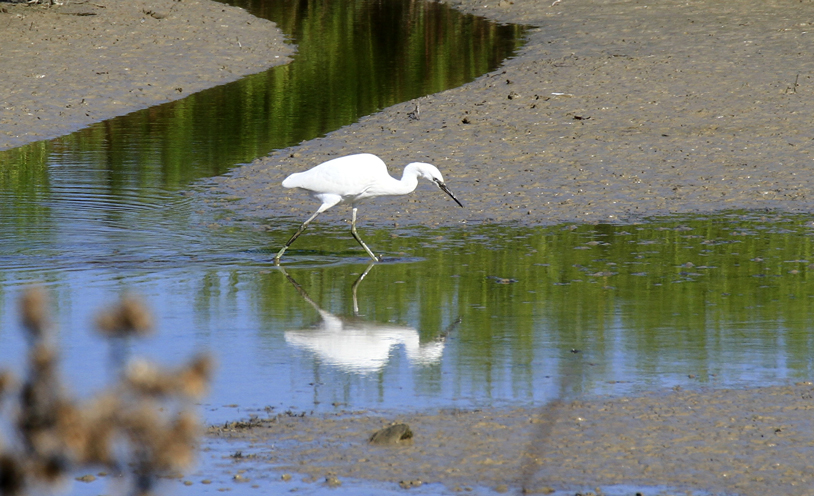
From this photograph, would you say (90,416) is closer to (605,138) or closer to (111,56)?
(605,138)

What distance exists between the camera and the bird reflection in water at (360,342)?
6.84 meters

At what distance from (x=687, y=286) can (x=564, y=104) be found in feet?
24.1

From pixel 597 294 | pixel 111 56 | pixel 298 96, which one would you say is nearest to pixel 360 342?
pixel 597 294

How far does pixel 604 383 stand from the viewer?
20.7ft

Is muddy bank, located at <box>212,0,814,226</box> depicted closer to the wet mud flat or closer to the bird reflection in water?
the bird reflection in water

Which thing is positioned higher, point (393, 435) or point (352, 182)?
point (352, 182)

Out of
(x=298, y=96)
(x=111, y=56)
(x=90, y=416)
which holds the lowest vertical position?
(x=298, y=96)

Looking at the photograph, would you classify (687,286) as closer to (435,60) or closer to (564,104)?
(564,104)

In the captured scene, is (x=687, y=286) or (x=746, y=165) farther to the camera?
(x=746, y=165)

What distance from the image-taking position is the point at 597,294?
826cm

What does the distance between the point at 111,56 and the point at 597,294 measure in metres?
14.1

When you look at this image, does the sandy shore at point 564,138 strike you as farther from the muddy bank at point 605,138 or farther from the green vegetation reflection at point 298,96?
the green vegetation reflection at point 298,96

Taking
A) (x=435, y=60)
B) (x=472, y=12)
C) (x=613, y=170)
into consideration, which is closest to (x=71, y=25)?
(x=435, y=60)

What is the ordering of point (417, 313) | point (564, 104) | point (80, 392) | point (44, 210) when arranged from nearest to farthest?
1. point (80, 392)
2. point (417, 313)
3. point (44, 210)
4. point (564, 104)
